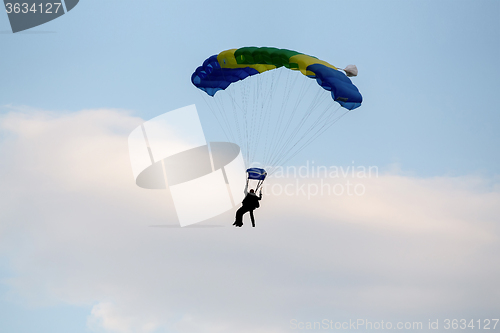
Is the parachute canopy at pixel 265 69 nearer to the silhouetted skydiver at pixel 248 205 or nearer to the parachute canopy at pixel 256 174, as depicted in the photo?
the parachute canopy at pixel 256 174

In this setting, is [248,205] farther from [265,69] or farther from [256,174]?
[265,69]

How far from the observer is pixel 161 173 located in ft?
119

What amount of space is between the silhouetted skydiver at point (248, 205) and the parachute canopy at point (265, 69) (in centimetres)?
415

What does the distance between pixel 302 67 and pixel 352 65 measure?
65.8 inches

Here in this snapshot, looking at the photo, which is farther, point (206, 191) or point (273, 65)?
A: point (206, 191)

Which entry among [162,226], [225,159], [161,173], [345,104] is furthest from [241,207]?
[161,173]

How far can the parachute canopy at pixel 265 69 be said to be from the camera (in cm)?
1856

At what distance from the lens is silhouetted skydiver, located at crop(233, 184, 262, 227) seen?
65.7 ft

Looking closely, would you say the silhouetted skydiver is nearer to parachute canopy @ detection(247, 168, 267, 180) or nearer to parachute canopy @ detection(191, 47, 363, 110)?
parachute canopy @ detection(247, 168, 267, 180)

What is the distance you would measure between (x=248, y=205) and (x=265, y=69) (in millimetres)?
5342

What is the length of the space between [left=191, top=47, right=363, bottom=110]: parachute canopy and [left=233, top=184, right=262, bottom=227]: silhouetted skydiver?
13.6 feet

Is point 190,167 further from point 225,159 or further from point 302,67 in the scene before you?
point 302,67

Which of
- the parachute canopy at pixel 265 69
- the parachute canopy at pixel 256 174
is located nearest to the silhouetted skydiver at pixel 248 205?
the parachute canopy at pixel 256 174

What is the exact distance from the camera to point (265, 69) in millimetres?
22250
